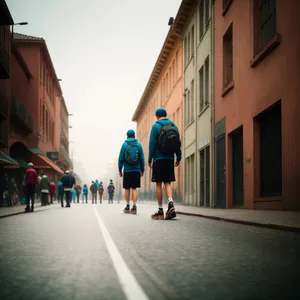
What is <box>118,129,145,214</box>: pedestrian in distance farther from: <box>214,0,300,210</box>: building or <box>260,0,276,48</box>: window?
<box>260,0,276,48</box>: window

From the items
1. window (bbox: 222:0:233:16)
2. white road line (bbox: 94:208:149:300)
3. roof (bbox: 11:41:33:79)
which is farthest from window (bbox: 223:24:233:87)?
roof (bbox: 11:41:33:79)

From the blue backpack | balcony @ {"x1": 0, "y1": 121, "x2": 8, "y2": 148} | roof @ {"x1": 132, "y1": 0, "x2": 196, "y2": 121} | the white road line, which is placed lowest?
the white road line

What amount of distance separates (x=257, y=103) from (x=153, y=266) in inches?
411

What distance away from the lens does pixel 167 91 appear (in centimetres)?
3841

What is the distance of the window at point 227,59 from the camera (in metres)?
19.1

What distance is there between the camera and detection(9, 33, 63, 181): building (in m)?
33.4

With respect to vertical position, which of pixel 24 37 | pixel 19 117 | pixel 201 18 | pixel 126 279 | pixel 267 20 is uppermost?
pixel 24 37

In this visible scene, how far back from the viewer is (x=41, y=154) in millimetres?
38938

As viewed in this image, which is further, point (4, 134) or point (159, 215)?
A: point (4, 134)

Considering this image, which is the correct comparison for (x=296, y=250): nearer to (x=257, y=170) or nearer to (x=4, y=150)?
(x=257, y=170)

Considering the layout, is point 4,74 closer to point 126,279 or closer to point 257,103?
point 257,103

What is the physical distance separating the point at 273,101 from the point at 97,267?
927 cm

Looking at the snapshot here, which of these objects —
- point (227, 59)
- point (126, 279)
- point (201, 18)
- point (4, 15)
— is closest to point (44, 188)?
point (4, 15)

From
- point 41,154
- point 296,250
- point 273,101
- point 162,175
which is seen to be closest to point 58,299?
point 296,250
